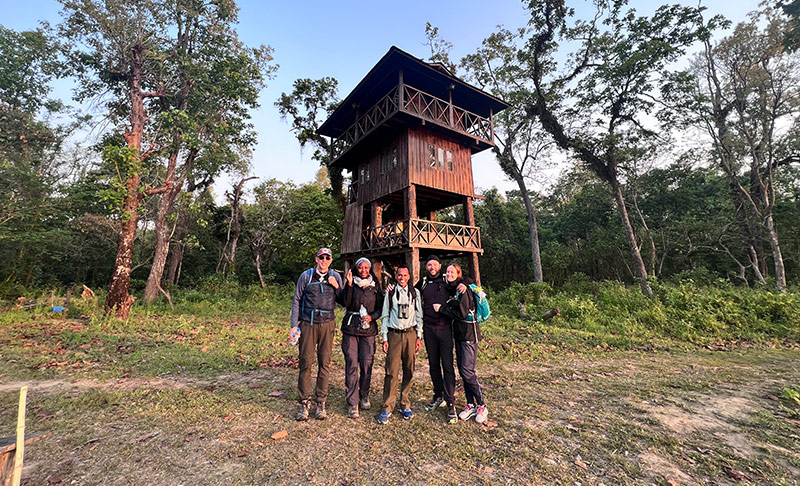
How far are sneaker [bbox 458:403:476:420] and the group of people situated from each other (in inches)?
0.5

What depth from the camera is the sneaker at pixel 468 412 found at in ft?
13.3

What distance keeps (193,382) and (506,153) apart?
68.7 feet

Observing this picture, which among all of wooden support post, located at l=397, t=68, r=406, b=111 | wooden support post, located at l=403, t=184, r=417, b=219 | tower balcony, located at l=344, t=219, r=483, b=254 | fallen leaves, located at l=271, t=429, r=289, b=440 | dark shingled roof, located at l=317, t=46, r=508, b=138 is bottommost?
fallen leaves, located at l=271, t=429, r=289, b=440

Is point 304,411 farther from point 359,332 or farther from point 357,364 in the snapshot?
point 359,332

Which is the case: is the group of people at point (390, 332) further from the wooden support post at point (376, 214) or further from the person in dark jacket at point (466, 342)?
the wooden support post at point (376, 214)

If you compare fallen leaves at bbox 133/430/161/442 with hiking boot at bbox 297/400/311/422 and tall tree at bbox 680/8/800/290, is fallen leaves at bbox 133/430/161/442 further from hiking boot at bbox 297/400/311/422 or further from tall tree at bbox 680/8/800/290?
tall tree at bbox 680/8/800/290

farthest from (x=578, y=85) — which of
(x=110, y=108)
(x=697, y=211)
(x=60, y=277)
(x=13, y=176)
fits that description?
(x=60, y=277)

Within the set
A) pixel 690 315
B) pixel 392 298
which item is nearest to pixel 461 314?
Answer: pixel 392 298

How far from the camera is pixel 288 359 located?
22.8ft

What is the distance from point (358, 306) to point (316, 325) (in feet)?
2.13

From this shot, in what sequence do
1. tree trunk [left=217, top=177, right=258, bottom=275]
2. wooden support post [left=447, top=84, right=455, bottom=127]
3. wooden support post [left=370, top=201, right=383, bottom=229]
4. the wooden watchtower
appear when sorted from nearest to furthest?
the wooden watchtower
wooden support post [left=447, top=84, right=455, bottom=127]
wooden support post [left=370, top=201, right=383, bottom=229]
tree trunk [left=217, top=177, right=258, bottom=275]

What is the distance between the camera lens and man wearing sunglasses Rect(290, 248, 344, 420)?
4242 mm

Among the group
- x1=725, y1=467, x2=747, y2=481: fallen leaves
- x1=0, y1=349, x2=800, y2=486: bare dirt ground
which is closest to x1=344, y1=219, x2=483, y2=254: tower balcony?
x1=0, y1=349, x2=800, y2=486: bare dirt ground

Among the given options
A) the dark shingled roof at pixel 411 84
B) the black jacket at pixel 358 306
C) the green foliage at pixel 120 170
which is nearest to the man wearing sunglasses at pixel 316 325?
the black jacket at pixel 358 306
